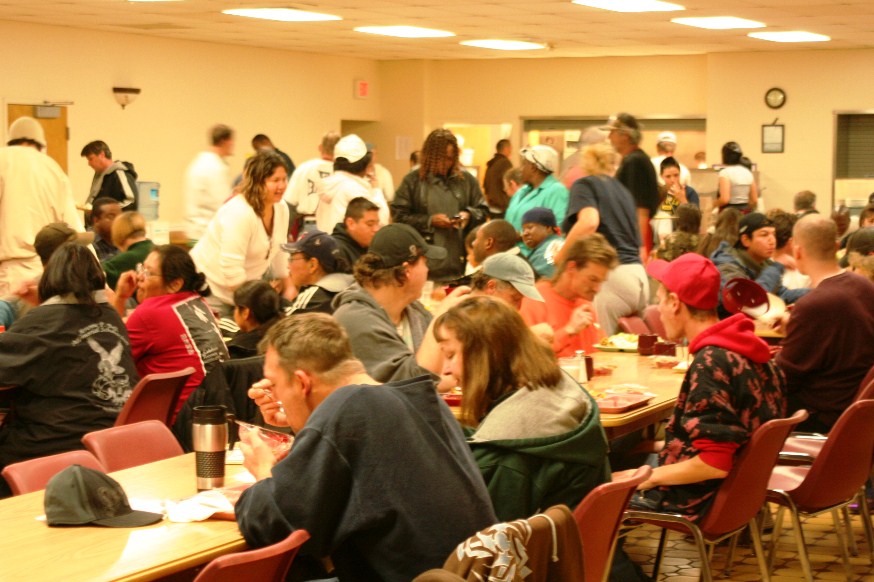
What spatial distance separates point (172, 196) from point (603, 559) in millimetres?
11466

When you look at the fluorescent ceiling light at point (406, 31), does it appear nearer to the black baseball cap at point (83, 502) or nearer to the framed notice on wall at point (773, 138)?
the framed notice on wall at point (773, 138)

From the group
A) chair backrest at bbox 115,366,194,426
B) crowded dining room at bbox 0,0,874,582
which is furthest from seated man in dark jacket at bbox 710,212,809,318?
chair backrest at bbox 115,366,194,426

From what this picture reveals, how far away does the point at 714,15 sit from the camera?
11.6m

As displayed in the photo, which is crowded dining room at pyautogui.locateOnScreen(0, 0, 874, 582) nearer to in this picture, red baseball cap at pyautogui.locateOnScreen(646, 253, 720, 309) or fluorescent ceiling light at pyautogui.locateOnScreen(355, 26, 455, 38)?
red baseball cap at pyautogui.locateOnScreen(646, 253, 720, 309)

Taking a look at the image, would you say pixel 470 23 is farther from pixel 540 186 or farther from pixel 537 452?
pixel 537 452

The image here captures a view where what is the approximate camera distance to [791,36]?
542 inches

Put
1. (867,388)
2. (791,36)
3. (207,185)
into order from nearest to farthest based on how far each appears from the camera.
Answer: (867,388)
(207,185)
(791,36)

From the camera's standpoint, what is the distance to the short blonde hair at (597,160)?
297 inches

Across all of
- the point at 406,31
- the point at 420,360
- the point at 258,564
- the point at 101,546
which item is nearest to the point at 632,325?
the point at 420,360

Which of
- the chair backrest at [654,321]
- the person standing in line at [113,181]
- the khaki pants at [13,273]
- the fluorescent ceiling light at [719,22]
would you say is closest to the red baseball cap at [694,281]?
the chair backrest at [654,321]

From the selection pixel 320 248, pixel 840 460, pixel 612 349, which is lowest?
pixel 840 460

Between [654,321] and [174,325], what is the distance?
110 inches

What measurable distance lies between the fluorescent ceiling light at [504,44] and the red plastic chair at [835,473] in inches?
404

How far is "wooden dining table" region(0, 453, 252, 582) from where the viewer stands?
8.79 feet
